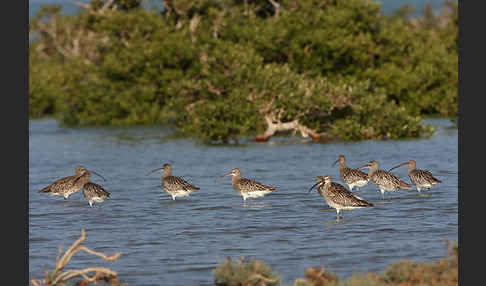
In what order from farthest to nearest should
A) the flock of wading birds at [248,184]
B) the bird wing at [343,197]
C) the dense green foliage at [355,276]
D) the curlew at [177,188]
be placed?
1. the curlew at [177,188]
2. the flock of wading birds at [248,184]
3. the bird wing at [343,197]
4. the dense green foliage at [355,276]

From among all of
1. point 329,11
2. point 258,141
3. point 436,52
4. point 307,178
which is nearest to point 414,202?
point 307,178

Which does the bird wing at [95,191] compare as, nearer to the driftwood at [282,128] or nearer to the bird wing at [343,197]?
the bird wing at [343,197]

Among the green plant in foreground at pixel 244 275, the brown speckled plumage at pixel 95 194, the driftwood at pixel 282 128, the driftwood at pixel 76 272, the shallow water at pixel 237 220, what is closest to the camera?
the driftwood at pixel 76 272

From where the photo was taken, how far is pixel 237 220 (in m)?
17.5

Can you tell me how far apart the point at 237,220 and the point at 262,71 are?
21163 millimetres

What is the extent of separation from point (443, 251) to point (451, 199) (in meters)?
6.64

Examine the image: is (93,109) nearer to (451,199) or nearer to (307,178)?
A: (307,178)

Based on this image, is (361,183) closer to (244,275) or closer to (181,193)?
(181,193)

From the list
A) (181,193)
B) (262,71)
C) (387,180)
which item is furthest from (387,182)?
(262,71)

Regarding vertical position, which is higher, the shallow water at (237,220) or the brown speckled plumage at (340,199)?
the brown speckled plumage at (340,199)

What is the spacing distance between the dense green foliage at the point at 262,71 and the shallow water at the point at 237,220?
3.80 meters

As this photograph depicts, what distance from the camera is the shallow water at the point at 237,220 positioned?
13.2m

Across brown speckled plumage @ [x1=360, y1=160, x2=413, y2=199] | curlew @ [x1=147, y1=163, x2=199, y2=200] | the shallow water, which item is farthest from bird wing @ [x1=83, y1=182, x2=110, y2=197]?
brown speckled plumage @ [x1=360, y1=160, x2=413, y2=199]

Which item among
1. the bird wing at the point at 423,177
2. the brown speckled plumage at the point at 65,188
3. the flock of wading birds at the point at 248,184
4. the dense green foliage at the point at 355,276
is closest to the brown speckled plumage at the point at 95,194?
the flock of wading birds at the point at 248,184
